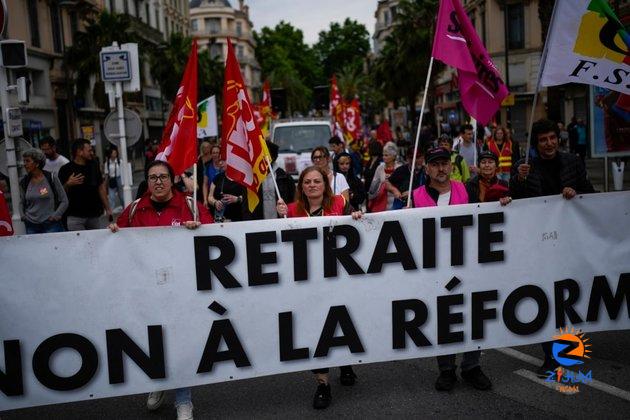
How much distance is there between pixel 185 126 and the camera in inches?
197

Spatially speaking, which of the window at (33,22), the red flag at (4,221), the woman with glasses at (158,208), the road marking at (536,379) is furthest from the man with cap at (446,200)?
the window at (33,22)

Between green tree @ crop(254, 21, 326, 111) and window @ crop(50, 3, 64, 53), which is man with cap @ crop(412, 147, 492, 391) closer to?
window @ crop(50, 3, 64, 53)

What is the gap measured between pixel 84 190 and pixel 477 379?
5.51 meters

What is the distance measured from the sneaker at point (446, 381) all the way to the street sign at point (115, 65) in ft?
32.4

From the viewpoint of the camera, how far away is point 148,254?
4.38 m

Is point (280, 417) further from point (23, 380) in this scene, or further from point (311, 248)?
point (23, 380)

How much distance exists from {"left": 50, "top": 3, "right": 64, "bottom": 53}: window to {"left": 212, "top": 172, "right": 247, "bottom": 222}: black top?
3100 centimetres

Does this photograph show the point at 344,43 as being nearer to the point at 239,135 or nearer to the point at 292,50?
the point at 292,50

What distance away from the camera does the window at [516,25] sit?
40406 mm

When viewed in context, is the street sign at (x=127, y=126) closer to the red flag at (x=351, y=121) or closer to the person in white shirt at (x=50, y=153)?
the person in white shirt at (x=50, y=153)

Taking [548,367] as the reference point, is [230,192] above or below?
above

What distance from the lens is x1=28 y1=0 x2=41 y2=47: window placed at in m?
32.9

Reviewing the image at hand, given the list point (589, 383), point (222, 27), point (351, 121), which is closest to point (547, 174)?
point (589, 383)

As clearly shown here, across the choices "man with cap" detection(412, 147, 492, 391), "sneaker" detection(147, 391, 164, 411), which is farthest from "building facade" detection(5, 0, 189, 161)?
"man with cap" detection(412, 147, 492, 391)
